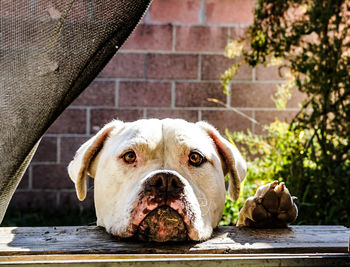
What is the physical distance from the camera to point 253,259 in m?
1.43

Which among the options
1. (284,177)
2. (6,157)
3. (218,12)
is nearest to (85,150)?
(6,157)

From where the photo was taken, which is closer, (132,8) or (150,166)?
(132,8)

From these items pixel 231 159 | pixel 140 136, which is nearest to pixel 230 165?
pixel 231 159

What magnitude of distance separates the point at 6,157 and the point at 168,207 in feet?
2.23

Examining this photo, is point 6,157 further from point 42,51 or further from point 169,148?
point 169,148

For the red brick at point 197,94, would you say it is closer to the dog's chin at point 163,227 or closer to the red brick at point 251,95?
the red brick at point 251,95

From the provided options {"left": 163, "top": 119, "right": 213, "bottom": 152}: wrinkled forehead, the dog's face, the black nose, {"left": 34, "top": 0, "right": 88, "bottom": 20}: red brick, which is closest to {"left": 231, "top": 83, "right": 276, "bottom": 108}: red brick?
the dog's face

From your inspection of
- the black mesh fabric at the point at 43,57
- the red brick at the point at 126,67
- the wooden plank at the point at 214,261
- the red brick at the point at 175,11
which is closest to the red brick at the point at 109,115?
the red brick at the point at 126,67

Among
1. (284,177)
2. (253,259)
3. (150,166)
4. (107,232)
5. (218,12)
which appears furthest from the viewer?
(218,12)

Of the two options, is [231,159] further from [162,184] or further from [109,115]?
[109,115]

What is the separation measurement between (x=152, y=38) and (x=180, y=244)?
3.38 meters

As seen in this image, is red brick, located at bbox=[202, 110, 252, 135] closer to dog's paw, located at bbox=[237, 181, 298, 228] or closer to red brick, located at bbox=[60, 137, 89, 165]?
red brick, located at bbox=[60, 137, 89, 165]

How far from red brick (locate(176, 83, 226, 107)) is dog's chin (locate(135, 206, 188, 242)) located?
10.2ft

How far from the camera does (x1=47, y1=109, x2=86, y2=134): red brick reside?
5.15m
